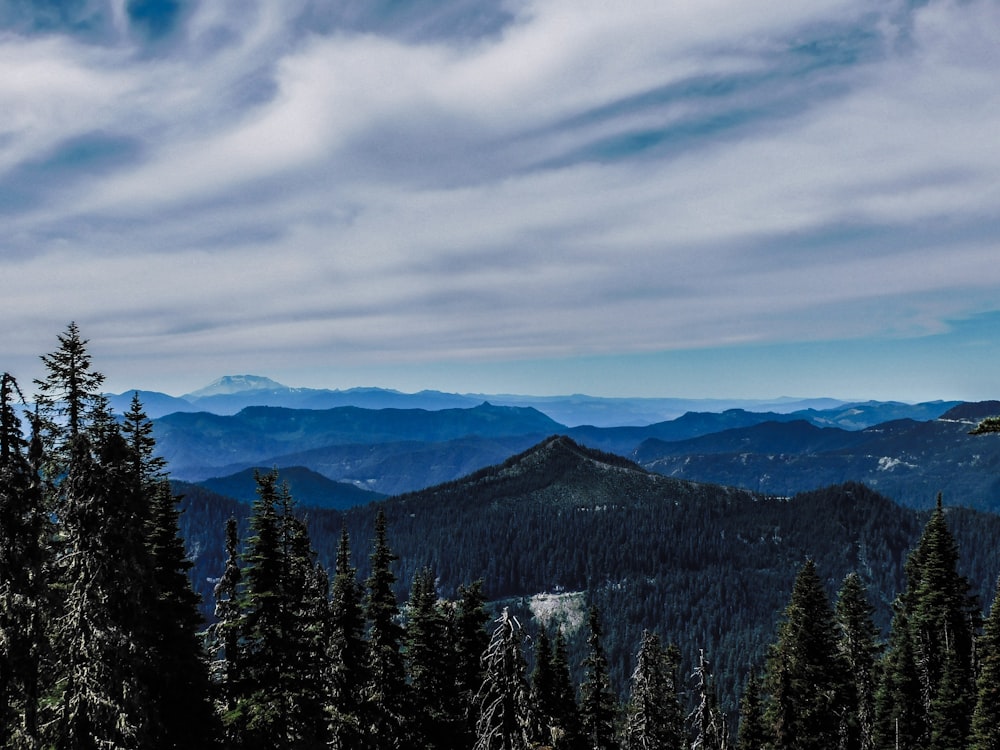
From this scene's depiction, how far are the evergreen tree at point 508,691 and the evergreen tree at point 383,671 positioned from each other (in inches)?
608

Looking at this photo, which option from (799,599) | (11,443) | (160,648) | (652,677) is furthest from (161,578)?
(799,599)

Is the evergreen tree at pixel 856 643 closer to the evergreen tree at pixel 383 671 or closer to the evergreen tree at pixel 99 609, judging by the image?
the evergreen tree at pixel 383 671

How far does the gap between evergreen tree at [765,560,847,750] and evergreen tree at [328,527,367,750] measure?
89.5 ft

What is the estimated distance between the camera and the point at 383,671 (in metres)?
28.7

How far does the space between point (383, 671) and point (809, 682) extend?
90.0 ft

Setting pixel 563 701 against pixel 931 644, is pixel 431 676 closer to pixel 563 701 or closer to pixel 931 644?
pixel 563 701

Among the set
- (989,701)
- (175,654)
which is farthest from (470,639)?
(989,701)

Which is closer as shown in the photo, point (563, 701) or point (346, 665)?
point (346, 665)

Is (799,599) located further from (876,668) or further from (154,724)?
(154,724)

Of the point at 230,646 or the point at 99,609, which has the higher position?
the point at 99,609

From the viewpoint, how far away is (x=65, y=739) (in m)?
18.0

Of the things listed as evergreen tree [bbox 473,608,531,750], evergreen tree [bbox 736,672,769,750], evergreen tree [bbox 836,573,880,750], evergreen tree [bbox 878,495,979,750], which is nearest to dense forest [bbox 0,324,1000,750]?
evergreen tree [bbox 473,608,531,750]

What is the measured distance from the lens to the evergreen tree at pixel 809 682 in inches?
1548

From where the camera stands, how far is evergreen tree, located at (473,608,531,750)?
12.9 metres
